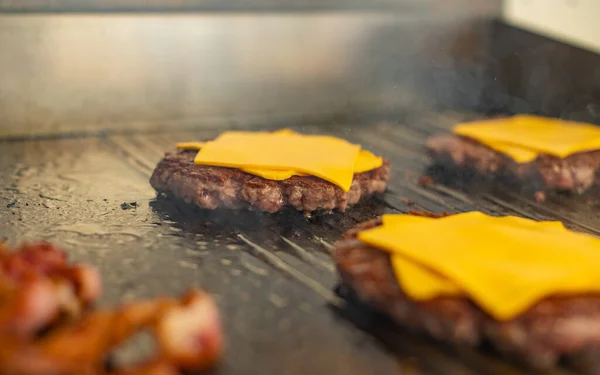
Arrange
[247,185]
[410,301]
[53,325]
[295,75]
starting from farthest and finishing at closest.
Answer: [295,75]
[247,185]
[410,301]
[53,325]

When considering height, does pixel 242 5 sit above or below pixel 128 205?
above

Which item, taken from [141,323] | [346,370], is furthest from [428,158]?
[141,323]

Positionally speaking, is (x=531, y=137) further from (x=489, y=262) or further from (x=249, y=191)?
(x=489, y=262)

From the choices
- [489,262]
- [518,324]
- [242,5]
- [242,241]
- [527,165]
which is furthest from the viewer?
[242,5]

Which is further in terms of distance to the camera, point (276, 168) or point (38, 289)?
point (276, 168)

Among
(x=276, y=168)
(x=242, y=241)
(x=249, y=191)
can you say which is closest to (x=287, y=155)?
(x=276, y=168)

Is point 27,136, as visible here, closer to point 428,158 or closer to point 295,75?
point 295,75

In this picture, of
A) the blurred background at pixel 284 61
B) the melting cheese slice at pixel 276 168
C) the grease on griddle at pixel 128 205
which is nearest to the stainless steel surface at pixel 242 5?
the blurred background at pixel 284 61

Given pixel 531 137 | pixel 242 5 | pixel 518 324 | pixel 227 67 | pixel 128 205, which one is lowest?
pixel 128 205

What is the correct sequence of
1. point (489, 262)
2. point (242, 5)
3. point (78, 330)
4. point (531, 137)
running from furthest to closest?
point (242, 5), point (531, 137), point (489, 262), point (78, 330)
